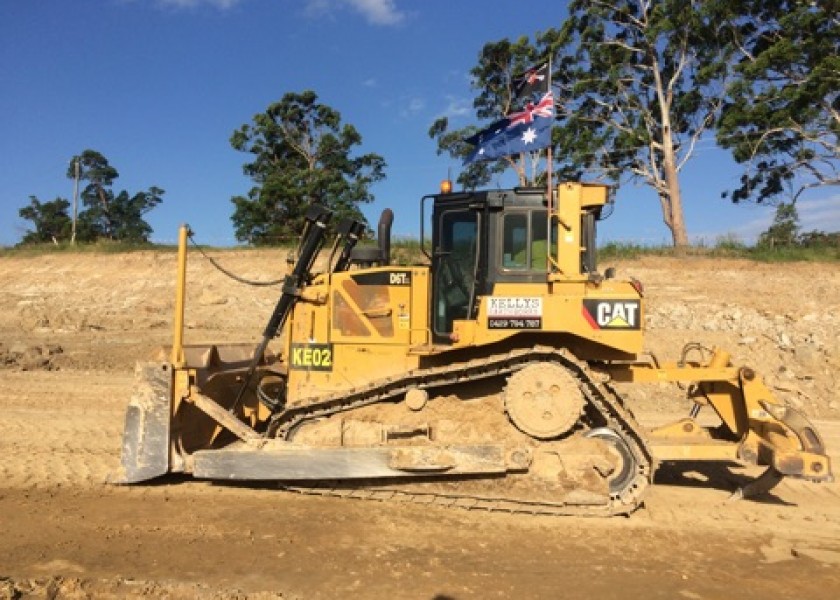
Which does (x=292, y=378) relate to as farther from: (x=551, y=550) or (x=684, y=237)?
(x=684, y=237)

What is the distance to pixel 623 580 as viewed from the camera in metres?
4.59

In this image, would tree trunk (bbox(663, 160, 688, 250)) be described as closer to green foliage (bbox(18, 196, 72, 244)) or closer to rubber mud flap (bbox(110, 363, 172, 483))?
rubber mud flap (bbox(110, 363, 172, 483))

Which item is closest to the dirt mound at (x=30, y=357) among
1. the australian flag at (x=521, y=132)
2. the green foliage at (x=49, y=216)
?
the australian flag at (x=521, y=132)

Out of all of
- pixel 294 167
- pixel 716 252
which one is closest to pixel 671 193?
pixel 716 252

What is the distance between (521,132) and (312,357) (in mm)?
3176

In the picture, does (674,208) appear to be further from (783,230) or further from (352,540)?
(352,540)

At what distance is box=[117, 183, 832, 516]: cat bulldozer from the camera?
5.71 metres

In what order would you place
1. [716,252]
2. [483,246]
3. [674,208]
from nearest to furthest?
[483,246] → [716,252] → [674,208]

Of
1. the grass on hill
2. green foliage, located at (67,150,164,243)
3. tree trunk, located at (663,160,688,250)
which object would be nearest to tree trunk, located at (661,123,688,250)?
tree trunk, located at (663,160,688,250)

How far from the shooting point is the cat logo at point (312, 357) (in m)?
6.65

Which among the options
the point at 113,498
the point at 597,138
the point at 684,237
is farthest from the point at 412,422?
the point at 597,138

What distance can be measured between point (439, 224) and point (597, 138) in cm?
2330

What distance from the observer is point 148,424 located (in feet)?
20.1

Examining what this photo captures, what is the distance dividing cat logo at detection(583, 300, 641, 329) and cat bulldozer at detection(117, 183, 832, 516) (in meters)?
0.01
